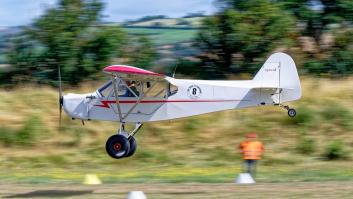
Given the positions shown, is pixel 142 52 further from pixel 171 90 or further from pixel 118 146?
pixel 118 146

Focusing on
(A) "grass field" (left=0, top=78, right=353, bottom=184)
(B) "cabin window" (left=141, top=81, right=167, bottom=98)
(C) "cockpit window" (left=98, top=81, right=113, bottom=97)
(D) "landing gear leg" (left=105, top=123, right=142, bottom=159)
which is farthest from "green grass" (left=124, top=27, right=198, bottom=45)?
(D) "landing gear leg" (left=105, top=123, right=142, bottom=159)

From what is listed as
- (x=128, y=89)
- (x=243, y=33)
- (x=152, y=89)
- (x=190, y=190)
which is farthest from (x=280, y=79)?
(x=243, y=33)

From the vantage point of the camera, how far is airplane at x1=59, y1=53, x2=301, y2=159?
82.3ft

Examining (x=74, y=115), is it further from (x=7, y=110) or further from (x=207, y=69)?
(x=207, y=69)

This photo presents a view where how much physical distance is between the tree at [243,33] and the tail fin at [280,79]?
1552cm

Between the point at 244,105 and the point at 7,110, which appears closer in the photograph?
the point at 244,105

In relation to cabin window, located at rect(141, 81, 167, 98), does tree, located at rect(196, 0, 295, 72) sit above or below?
above

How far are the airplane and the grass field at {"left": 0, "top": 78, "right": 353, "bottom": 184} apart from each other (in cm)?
450

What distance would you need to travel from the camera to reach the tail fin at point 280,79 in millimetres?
25422

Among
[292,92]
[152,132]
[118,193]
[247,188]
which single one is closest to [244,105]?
[292,92]

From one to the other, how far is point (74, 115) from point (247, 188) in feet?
19.5

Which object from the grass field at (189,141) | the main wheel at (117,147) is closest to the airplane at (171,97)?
the main wheel at (117,147)

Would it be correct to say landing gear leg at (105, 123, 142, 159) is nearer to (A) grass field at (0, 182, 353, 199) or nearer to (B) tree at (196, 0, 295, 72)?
(A) grass field at (0, 182, 353, 199)

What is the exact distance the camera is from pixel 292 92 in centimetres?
2552
